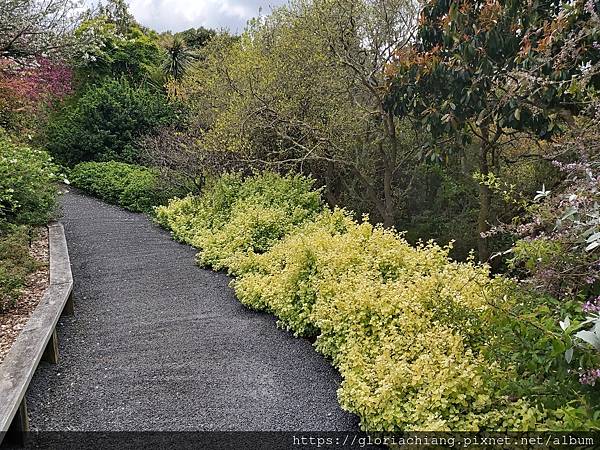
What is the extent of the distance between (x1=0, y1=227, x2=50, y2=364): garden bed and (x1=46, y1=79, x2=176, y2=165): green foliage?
888 cm

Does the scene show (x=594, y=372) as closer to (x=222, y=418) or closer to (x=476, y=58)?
(x=222, y=418)

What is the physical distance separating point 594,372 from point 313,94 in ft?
20.3

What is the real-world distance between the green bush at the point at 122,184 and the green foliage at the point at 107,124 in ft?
1.98

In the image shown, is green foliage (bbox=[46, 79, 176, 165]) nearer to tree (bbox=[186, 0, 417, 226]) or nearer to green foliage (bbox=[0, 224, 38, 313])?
tree (bbox=[186, 0, 417, 226])

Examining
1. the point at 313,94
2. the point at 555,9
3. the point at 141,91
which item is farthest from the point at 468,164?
the point at 141,91

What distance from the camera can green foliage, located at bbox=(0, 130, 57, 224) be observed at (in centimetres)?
655

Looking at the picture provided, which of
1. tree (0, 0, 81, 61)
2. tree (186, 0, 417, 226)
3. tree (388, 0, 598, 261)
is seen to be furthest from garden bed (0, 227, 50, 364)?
tree (388, 0, 598, 261)

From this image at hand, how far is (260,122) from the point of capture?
7891mm

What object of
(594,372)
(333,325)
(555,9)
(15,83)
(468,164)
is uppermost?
(555,9)

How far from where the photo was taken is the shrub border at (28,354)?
2.77 meters

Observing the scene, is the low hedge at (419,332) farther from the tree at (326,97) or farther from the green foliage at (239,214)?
the tree at (326,97)

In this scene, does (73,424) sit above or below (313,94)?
below

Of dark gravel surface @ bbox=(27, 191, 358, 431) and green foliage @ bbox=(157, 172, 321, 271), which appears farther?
green foliage @ bbox=(157, 172, 321, 271)

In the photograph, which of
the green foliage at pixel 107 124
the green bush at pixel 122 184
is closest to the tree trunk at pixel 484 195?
the green bush at pixel 122 184
